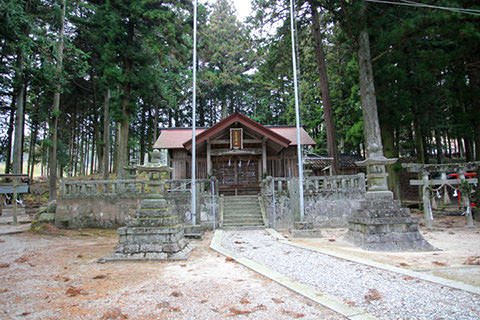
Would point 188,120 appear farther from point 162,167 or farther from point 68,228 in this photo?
point 162,167

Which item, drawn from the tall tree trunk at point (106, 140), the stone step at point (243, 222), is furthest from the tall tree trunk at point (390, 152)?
the tall tree trunk at point (106, 140)

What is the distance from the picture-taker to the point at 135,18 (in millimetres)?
15234

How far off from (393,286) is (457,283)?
83 centimetres

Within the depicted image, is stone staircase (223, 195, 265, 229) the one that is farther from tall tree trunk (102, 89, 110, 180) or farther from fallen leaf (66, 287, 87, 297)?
tall tree trunk (102, 89, 110, 180)

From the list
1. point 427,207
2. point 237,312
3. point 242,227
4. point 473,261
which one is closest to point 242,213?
point 242,227

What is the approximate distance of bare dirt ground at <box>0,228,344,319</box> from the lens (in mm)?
3014

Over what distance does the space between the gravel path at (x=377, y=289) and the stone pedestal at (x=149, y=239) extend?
1732mm

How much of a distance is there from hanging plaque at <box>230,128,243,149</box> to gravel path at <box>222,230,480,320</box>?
9.59 metres

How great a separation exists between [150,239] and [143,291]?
92.1 inches

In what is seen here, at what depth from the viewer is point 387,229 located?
6.64m

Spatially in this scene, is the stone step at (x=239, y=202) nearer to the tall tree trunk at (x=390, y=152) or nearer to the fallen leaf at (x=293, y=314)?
the tall tree trunk at (x=390, y=152)

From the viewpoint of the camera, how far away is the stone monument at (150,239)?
5.79 m

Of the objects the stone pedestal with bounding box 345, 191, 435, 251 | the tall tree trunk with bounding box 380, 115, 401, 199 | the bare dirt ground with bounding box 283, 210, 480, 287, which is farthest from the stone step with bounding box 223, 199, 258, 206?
the tall tree trunk with bounding box 380, 115, 401, 199

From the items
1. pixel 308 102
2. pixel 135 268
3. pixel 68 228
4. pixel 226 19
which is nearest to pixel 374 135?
pixel 135 268
